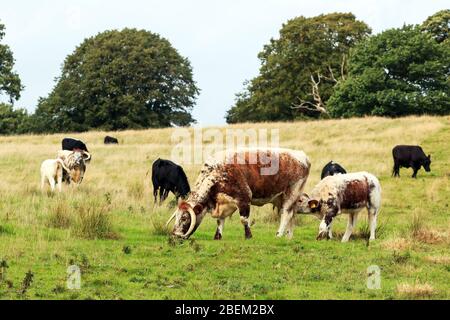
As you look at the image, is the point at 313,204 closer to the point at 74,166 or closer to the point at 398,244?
the point at 398,244

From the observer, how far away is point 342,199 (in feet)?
57.5

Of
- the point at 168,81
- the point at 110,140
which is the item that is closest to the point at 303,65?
the point at 168,81

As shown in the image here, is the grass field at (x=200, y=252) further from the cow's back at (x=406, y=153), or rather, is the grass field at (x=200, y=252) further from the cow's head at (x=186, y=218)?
the cow's back at (x=406, y=153)

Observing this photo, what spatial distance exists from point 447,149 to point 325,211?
927 inches

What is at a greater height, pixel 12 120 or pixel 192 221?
pixel 12 120

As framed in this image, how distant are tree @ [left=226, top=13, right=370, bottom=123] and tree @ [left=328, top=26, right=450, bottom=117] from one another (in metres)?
9.44

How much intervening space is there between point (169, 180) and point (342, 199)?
28.8 ft

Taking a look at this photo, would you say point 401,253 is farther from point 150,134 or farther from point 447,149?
point 150,134

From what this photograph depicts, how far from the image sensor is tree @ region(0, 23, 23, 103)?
64.9 metres

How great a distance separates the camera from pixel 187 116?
272ft

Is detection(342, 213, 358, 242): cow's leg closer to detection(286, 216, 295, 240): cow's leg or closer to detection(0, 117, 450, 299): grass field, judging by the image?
detection(0, 117, 450, 299): grass field

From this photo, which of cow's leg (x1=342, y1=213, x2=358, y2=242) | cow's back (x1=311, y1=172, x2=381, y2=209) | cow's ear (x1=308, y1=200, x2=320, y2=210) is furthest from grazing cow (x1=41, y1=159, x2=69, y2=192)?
cow's leg (x1=342, y1=213, x2=358, y2=242)

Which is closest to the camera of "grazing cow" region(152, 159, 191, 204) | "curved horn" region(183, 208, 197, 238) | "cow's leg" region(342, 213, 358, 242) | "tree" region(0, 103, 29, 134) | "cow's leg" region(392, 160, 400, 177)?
"curved horn" region(183, 208, 197, 238)
